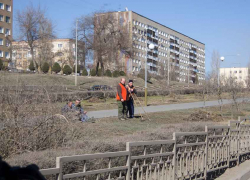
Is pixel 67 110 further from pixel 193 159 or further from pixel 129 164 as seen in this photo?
pixel 129 164

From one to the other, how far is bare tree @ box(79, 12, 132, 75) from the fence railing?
165 ft

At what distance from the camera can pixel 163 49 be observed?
339 feet

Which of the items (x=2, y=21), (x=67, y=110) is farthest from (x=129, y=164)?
(x=2, y=21)

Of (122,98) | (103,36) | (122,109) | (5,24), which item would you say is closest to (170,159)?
(122,98)

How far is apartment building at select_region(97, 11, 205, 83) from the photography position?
82938 millimetres

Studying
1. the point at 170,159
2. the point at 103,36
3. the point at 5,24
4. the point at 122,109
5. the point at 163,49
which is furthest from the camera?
the point at 163,49

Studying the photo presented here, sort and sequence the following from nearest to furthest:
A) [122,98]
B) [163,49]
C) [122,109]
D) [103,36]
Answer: [122,98] < [122,109] < [103,36] < [163,49]

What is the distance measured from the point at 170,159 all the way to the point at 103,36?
54543mm

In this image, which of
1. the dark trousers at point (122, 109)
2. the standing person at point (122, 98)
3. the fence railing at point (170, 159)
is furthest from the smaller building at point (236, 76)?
the fence railing at point (170, 159)

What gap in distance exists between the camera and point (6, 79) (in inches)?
281

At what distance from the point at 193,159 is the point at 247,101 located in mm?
18239

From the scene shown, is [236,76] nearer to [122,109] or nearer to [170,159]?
[122,109]

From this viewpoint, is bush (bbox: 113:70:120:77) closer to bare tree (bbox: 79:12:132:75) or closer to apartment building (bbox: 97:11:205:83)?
bare tree (bbox: 79:12:132:75)

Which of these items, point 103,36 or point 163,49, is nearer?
point 103,36
